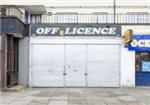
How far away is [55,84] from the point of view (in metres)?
24.5

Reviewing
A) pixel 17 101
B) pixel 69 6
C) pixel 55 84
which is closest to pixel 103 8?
pixel 69 6

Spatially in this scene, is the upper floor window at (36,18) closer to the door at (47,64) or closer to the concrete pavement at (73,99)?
the door at (47,64)

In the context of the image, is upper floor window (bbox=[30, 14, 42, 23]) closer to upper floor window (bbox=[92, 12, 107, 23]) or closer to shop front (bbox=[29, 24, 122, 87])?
upper floor window (bbox=[92, 12, 107, 23])

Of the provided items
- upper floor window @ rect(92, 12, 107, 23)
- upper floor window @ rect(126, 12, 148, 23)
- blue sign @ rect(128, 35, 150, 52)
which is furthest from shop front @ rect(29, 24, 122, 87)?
upper floor window @ rect(126, 12, 148, 23)

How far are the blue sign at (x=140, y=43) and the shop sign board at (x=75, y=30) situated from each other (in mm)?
1044

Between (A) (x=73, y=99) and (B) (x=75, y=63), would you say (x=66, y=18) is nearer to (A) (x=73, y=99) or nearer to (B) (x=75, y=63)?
(B) (x=75, y=63)

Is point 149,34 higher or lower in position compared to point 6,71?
higher

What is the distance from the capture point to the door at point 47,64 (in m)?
24.5

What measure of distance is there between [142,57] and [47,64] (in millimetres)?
6059

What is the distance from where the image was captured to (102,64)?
80.4 feet

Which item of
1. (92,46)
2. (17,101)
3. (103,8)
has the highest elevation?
(103,8)

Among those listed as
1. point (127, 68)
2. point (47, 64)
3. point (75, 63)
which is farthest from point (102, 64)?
point (47, 64)

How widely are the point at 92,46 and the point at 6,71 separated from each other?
19.4ft

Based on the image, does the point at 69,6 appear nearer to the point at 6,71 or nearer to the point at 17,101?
the point at 6,71
